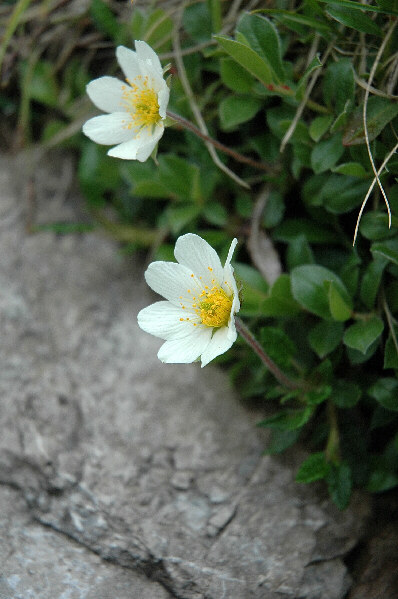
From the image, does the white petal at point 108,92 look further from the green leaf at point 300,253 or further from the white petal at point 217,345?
the white petal at point 217,345

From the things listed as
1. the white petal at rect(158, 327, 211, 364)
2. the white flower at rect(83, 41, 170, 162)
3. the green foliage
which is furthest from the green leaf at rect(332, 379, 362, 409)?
the white flower at rect(83, 41, 170, 162)

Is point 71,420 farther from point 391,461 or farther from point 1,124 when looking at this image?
point 1,124

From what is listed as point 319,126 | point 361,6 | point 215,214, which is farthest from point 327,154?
point 215,214

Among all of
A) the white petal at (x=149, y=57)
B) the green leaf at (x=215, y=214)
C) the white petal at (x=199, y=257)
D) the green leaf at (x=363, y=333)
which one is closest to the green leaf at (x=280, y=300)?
the green leaf at (x=363, y=333)

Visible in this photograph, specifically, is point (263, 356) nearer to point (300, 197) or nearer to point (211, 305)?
point (211, 305)

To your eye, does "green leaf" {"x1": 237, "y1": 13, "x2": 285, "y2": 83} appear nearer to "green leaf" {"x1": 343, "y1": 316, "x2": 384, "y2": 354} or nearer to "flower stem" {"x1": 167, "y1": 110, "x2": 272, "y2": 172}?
"flower stem" {"x1": 167, "y1": 110, "x2": 272, "y2": 172}

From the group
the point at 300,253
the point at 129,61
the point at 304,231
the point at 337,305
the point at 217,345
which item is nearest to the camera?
the point at 217,345

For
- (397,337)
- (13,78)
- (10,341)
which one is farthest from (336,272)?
(13,78)
